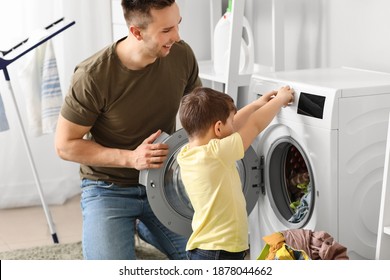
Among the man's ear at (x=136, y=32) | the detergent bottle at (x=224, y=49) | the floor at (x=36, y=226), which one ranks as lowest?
the floor at (x=36, y=226)

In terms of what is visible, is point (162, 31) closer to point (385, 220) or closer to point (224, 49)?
point (385, 220)

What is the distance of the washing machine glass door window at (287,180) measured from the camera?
288cm

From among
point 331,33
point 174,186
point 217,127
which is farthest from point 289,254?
point 331,33

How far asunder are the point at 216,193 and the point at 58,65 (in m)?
2.24

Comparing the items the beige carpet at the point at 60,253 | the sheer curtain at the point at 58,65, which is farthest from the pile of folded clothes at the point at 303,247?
the sheer curtain at the point at 58,65

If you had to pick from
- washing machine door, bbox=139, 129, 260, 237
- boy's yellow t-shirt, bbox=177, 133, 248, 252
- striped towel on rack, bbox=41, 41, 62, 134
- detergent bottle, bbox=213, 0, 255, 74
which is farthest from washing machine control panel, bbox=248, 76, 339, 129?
striped towel on rack, bbox=41, 41, 62, 134

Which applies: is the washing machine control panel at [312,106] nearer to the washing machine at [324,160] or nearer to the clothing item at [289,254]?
the washing machine at [324,160]

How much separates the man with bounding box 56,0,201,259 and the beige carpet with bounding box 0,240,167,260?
649mm

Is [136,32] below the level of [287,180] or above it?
above

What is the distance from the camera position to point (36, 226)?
12.9ft

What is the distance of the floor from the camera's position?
3.69 metres

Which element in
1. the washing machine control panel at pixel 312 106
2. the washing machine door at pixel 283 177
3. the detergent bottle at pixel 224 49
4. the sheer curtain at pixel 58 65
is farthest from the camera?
the sheer curtain at pixel 58 65

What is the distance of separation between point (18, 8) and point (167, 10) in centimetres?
189

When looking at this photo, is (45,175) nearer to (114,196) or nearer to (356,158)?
(114,196)
